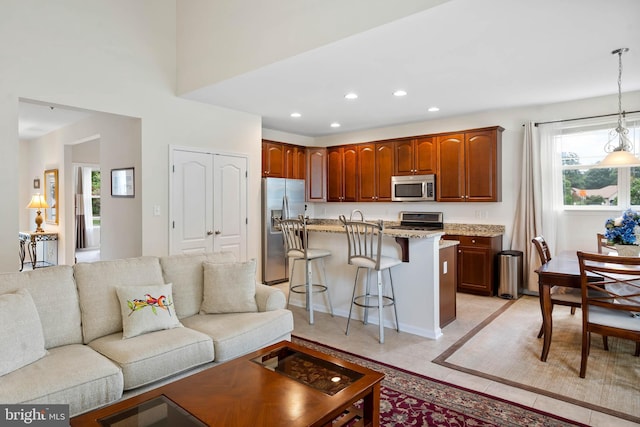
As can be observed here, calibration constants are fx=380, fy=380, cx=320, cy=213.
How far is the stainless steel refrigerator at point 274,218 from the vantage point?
5.87 metres

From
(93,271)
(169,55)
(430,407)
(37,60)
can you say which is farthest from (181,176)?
(430,407)

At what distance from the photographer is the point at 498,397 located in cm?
251

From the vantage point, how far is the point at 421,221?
20.5 ft

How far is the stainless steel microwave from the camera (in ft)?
19.4

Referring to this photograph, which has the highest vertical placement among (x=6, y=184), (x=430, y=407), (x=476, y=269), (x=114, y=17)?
(x=114, y=17)

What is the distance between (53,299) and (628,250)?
13.9ft

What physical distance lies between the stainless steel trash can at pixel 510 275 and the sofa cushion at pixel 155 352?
4148mm

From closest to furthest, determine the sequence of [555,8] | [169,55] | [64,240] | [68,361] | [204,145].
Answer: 1. [68,361]
2. [555,8]
3. [169,55]
4. [204,145]
5. [64,240]

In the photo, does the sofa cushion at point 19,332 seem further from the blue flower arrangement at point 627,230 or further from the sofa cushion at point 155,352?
the blue flower arrangement at point 627,230

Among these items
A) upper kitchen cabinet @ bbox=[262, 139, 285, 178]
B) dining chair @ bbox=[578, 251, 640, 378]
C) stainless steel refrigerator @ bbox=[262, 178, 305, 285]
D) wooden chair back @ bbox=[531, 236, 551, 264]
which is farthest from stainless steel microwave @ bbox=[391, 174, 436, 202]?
dining chair @ bbox=[578, 251, 640, 378]

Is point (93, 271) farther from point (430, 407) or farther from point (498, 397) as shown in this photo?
point (498, 397)

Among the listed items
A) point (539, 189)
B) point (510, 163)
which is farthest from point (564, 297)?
point (510, 163)

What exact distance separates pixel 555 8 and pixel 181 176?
4096mm

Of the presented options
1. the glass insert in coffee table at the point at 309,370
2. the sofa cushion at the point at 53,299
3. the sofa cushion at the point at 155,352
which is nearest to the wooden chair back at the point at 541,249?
the glass insert in coffee table at the point at 309,370
